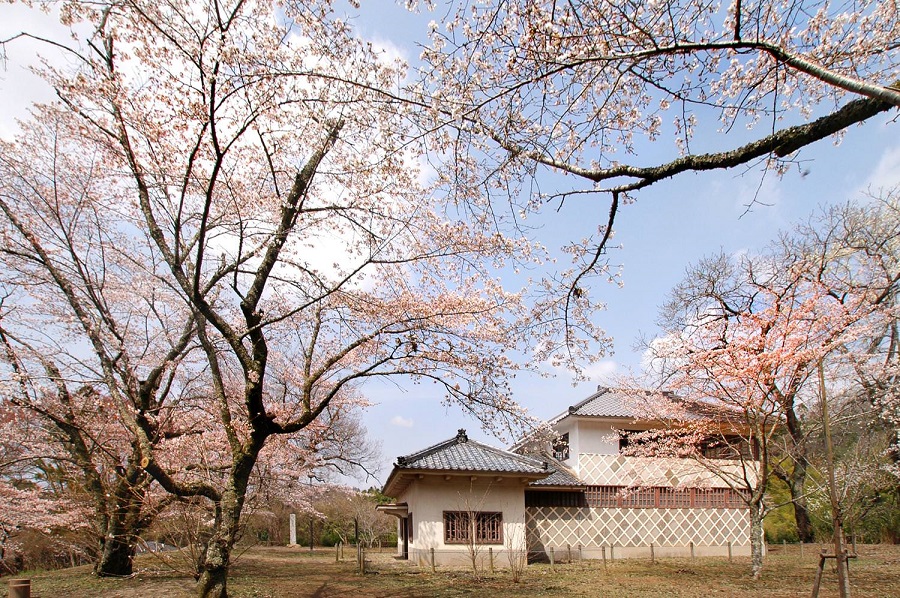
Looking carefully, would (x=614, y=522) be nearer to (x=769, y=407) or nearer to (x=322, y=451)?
(x=769, y=407)

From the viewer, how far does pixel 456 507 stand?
1289 cm

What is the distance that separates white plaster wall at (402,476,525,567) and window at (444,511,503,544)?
0.11 meters

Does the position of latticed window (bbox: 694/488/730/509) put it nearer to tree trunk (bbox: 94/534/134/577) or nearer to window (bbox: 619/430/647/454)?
window (bbox: 619/430/647/454)

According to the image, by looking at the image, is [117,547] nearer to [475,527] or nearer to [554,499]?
[475,527]

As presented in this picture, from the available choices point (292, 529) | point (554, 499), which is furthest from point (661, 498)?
point (292, 529)

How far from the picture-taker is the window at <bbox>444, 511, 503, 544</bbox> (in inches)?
500

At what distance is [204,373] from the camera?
35.9 ft

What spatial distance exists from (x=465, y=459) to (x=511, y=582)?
4072mm

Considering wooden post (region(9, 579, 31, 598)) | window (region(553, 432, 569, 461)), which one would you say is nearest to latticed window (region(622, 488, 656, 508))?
window (region(553, 432, 569, 461))

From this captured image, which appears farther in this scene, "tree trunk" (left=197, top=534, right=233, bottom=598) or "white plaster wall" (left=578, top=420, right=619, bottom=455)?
"white plaster wall" (left=578, top=420, right=619, bottom=455)

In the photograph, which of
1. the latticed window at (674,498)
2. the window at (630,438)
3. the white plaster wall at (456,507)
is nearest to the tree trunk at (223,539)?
the white plaster wall at (456,507)

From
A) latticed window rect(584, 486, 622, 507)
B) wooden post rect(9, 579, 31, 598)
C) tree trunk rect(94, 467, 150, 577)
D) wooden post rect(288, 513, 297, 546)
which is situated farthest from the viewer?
wooden post rect(288, 513, 297, 546)

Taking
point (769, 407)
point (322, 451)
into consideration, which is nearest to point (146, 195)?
point (769, 407)

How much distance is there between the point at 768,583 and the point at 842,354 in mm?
6391
